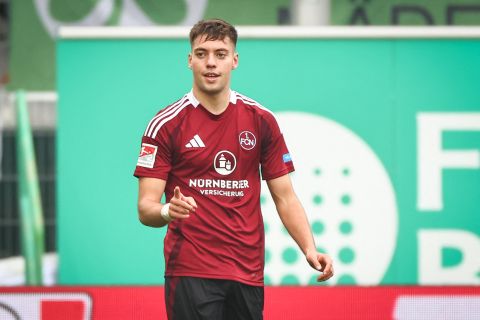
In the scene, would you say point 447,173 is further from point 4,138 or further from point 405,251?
point 4,138

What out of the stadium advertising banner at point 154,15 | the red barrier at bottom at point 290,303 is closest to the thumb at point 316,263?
the red barrier at bottom at point 290,303

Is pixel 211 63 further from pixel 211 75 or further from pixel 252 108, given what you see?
pixel 252 108

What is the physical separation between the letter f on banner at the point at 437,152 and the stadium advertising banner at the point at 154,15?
1.06 meters

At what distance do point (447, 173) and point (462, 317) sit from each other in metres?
1.44

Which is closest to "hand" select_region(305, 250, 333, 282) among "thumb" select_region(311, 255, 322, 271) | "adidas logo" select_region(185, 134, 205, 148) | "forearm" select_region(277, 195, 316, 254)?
"thumb" select_region(311, 255, 322, 271)

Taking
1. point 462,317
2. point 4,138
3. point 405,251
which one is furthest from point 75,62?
point 462,317

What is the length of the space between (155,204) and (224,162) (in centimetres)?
32

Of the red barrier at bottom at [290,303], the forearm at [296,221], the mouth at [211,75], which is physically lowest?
the red barrier at bottom at [290,303]

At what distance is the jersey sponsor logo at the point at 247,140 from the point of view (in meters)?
3.80

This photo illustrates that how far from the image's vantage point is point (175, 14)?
24.9 feet

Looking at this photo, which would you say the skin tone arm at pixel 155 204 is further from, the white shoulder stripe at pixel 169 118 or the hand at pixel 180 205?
the white shoulder stripe at pixel 169 118

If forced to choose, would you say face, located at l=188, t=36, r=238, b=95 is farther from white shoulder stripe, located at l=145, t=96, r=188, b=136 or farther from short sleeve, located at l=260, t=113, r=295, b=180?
short sleeve, located at l=260, t=113, r=295, b=180

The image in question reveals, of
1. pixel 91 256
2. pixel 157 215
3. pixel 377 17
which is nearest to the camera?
pixel 157 215

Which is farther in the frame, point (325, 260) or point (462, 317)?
point (462, 317)
